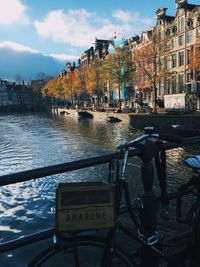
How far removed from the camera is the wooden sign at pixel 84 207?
213 centimetres

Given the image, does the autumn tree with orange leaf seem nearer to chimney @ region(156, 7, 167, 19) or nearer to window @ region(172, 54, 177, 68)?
chimney @ region(156, 7, 167, 19)

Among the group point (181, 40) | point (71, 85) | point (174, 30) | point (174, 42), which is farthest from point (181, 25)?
point (71, 85)

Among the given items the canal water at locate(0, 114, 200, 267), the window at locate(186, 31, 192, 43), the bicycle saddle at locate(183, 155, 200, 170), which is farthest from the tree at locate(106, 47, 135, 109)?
the bicycle saddle at locate(183, 155, 200, 170)

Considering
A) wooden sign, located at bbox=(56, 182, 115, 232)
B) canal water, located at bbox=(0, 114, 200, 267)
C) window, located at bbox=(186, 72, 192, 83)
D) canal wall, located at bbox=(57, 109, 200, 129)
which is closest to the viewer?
wooden sign, located at bbox=(56, 182, 115, 232)

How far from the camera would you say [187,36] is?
4844 centimetres

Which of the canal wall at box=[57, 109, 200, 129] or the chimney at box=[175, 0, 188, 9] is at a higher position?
the chimney at box=[175, 0, 188, 9]

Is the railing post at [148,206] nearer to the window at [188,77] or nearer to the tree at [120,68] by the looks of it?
the window at [188,77]

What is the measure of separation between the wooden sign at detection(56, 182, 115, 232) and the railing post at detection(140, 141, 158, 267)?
628 millimetres

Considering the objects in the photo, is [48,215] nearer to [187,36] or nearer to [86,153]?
[86,153]

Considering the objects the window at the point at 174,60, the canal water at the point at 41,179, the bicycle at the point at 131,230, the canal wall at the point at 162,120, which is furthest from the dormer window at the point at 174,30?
the bicycle at the point at 131,230

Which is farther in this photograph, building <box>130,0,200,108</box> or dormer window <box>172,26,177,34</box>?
dormer window <box>172,26,177,34</box>

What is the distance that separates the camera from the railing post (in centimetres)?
270

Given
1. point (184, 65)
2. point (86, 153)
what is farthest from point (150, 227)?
point (184, 65)

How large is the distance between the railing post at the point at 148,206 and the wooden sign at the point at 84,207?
0.63 m
